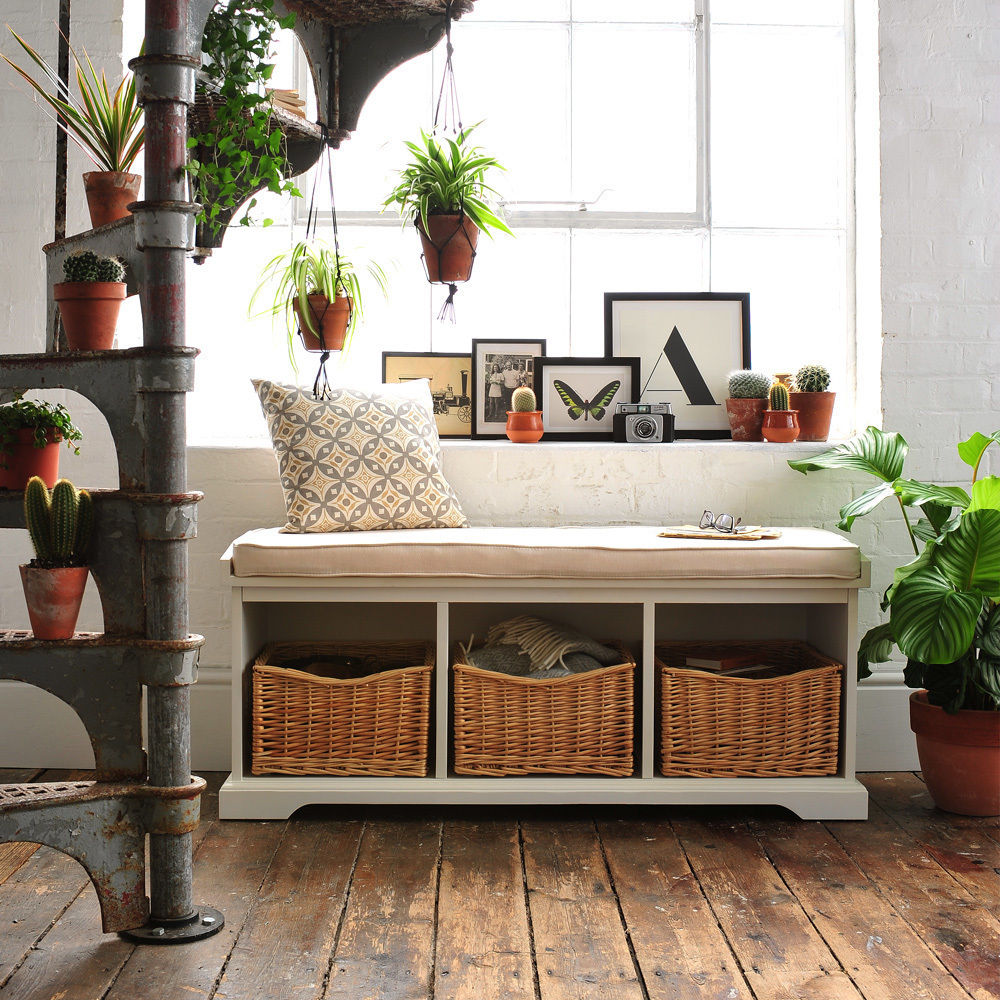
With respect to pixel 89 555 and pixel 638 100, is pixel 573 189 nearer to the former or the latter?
pixel 638 100

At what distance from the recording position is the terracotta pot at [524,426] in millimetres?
3336

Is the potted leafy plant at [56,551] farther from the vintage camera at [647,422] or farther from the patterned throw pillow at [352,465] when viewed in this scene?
the vintage camera at [647,422]

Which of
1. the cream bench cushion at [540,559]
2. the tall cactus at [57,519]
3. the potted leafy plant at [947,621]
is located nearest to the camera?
the tall cactus at [57,519]

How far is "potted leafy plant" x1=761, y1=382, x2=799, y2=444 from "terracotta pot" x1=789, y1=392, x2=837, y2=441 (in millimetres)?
58

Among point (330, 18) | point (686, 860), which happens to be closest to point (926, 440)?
point (686, 860)

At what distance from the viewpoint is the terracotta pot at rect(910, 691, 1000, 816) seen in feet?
9.19

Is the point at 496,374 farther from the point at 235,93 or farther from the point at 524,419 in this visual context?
the point at 235,93

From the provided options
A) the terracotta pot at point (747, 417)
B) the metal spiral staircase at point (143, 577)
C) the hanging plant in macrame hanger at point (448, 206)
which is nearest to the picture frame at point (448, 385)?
the hanging plant in macrame hanger at point (448, 206)

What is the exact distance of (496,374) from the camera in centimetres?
347

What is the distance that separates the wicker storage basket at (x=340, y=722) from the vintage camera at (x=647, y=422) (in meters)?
1.01

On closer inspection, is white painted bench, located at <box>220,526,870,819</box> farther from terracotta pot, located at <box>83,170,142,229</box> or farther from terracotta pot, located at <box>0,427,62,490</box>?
terracotta pot, located at <box>83,170,142,229</box>

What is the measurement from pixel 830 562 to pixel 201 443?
1.86 m

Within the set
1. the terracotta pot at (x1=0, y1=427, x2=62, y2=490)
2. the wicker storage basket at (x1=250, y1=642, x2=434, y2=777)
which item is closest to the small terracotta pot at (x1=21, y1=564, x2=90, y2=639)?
the terracotta pot at (x1=0, y1=427, x2=62, y2=490)

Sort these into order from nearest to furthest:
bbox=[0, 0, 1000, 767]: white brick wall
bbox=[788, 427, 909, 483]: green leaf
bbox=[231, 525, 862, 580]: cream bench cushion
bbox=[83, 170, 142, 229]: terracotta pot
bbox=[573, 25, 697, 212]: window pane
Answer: bbox=[83, 170, 142, 229]: terracotta pot, bbox=[231, 525, 862, 580]: cream bench cushion, bbox=[788, 427, 909, 483]: green leaf, bbox=[0, 0, 1000, 767]: white brick wall, bbox=[573, 25, 697, 212]: window pane
